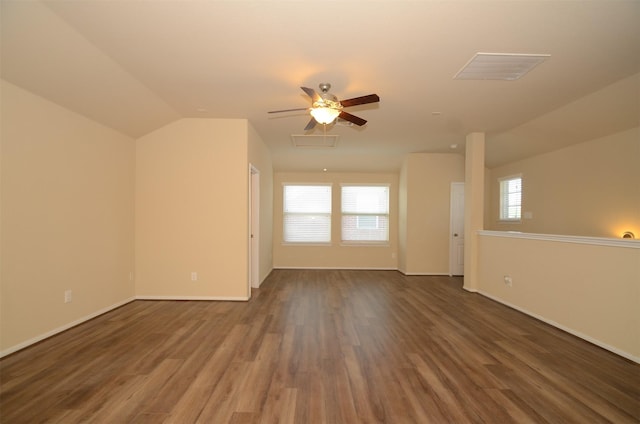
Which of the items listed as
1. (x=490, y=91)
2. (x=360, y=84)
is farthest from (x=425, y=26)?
(x=490, y=91)

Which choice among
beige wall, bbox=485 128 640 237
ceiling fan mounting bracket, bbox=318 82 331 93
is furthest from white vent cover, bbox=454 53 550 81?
beige wall, bbox=485 128 640 237

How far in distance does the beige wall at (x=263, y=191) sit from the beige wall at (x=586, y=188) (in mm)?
5409

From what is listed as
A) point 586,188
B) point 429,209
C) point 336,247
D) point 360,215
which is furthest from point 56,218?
point 586,188

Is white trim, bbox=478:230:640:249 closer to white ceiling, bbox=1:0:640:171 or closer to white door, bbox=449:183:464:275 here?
white ceiling, bbox=1:0:640:171

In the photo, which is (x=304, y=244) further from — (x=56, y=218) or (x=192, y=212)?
(x=56, y=218)

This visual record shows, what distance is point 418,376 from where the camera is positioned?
90.4 inches

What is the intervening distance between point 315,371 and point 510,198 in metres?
6.25

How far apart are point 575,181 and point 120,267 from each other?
7437 millimetres

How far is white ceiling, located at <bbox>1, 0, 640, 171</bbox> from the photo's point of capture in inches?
81.4

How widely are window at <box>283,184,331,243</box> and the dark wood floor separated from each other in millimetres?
3472

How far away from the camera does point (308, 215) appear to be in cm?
728

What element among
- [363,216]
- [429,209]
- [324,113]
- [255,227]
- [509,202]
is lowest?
[255,227]

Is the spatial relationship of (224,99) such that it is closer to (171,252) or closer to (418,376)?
(171,252)

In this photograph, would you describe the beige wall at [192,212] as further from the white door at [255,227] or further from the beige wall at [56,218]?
the white door at [255,227]
